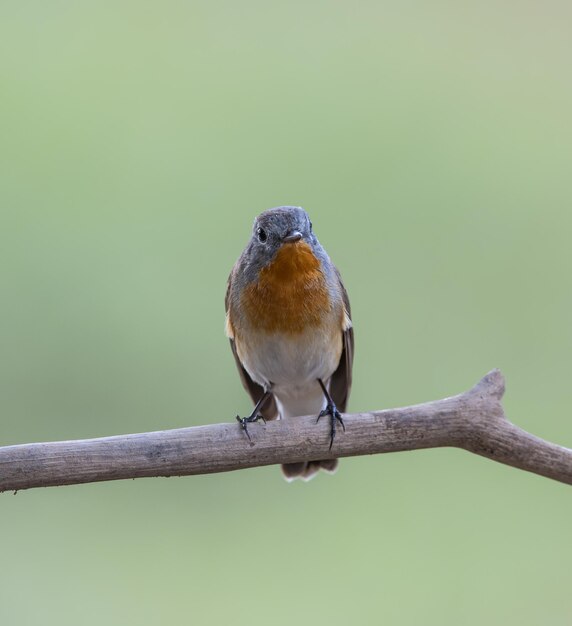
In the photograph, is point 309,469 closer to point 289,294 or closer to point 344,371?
point 344,371

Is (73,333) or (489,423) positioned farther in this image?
(73,333)

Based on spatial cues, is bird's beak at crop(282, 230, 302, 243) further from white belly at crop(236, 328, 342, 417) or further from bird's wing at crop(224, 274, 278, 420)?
bird's wing at crop(224, 274, 278, 420)

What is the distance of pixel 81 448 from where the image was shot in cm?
236

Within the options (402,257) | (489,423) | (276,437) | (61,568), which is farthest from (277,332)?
(61,568)

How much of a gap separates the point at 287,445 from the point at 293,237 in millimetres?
683

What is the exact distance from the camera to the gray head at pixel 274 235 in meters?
2.96

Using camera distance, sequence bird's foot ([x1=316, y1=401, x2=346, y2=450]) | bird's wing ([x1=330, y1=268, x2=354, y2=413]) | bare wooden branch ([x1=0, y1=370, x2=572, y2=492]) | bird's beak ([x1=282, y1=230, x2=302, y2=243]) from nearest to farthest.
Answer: bare wooden branch ([x1=0, y1=370, x2=572, y2=492])
bird's foot ([x1=316, y1=401, x2=346, y2=450])
bird's beak ([x1=282, y1=230, x2=302, y2=243])
bird's wing ([x1=330, y1=268, x2=354, y2=413])

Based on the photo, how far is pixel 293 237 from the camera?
2.93m

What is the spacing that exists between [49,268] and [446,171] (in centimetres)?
180

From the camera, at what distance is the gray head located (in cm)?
296

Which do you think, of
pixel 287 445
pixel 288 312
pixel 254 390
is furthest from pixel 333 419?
pixel 254 390

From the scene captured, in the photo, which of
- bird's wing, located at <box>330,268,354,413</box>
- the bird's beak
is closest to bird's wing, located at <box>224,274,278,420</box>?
bird's wing, located at <box>330,268,354,413</box>

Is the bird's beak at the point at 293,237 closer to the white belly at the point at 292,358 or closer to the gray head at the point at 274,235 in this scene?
the gray head at the point at 274,235

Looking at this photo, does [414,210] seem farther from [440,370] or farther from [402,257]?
[440,370]
